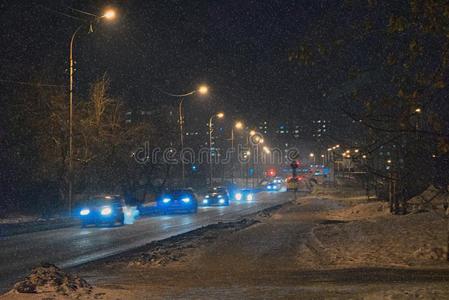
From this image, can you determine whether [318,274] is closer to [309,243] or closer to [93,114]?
[309,243]

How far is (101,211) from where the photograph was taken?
3241 cm

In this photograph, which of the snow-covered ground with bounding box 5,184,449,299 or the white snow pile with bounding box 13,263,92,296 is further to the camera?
the snow-covered ground with bounding box 5,184,449,299

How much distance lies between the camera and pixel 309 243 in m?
19.1

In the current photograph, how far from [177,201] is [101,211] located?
39.6 ft

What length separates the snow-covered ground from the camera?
424 inches

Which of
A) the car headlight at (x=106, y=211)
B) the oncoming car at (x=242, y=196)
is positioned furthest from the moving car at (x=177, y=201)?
the oncoming car at (x=242, y=196)

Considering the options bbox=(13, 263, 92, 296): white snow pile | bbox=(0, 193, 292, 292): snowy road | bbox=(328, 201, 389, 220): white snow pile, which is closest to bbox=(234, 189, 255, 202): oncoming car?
bbox=(328, 201, 389, 220): white snow pile

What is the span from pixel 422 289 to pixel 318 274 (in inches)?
119

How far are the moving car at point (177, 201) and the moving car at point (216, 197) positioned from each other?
12309mm

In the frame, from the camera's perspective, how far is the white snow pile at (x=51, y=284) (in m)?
10.2

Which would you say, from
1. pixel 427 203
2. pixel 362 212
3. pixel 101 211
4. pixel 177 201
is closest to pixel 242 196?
pixel 177 201

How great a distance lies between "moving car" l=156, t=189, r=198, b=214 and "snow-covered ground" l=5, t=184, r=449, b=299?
68.0 ft

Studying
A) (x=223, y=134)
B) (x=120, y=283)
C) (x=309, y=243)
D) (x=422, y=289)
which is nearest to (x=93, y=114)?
(x=309, y=243)

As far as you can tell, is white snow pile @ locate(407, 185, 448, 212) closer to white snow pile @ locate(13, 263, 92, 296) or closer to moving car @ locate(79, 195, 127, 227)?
moving car @ locate(79, 195, 127, 227)
